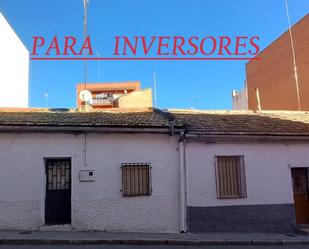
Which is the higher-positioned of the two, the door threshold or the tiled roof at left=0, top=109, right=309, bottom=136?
the tiled roof at left=0, top=109, right=309, bottom=136

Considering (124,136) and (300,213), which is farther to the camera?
(300,213)

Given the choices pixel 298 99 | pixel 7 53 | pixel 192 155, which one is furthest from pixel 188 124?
pixel 7 53

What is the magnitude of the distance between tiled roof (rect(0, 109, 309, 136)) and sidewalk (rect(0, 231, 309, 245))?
3.07 meters

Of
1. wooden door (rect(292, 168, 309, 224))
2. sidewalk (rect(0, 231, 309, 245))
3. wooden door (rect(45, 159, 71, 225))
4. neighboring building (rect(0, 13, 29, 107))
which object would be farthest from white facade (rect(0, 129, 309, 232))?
neighboring building (rect(0, 13, 29, 107))

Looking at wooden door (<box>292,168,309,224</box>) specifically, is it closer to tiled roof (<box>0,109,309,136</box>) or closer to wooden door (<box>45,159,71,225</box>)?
tiled roof (<box>0,109,309,136</box>)

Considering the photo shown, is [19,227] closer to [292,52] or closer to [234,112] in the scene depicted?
[234,112]

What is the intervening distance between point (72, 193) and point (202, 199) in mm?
A: 3976

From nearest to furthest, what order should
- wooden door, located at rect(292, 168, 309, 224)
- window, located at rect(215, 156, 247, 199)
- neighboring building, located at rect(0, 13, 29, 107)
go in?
window, located at rect(215, 156, 247, 199) < wooden door, located at rect(292, 168, 309, 224) < neighboring building, located at rect(0, 13, 29, 107)

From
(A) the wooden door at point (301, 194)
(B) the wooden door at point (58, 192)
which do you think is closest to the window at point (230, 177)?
(A) the wooden door at point (301, 194)

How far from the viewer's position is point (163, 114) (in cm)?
1288

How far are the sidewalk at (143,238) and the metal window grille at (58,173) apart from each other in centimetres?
144

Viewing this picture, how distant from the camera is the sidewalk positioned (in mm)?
8891

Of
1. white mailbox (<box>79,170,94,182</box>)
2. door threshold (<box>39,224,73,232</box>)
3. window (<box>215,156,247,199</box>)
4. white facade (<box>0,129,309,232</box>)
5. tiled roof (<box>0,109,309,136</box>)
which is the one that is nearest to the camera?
door threshold (<box>39,224,73,232</box>)

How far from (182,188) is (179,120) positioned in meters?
2.42
